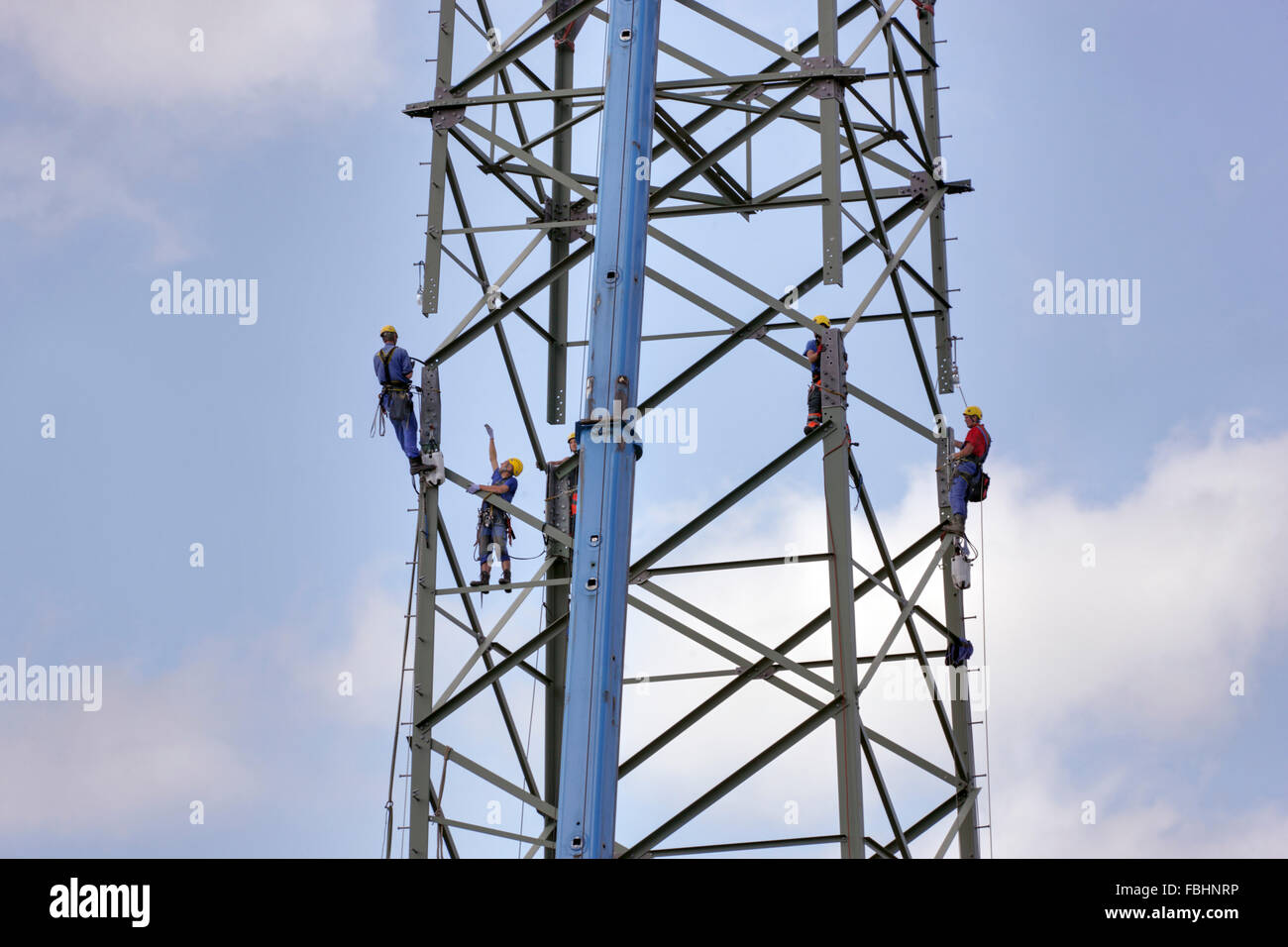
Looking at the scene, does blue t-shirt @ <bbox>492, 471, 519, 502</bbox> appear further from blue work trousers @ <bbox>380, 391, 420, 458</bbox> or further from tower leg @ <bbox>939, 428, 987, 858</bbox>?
tower leg @ <bbox>939, 428, 987, 858</bbox>

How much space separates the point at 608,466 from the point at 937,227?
9.45m

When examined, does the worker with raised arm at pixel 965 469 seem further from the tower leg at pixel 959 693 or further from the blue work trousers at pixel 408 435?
the blue work trousers at pixel 408 435

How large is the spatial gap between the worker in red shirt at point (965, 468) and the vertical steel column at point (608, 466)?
6.17m

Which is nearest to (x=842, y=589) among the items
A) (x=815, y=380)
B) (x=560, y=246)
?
(x=815, y=380)

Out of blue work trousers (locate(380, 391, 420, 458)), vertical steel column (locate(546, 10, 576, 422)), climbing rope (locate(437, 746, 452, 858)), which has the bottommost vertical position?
climbing rope (locate(437, 746, 452, 858))

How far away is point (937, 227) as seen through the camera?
29.4m

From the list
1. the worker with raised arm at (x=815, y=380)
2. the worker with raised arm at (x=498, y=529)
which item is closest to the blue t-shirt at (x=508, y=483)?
the worker with raised arm at (x=498, y=529)

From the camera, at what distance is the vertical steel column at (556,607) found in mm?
27766

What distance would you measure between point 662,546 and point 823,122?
5.85 meters

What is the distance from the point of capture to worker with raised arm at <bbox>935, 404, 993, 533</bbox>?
27203 millimetres

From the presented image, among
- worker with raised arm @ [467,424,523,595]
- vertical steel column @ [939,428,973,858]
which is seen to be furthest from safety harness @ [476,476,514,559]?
vertical steel column @ [939,428,973,858]

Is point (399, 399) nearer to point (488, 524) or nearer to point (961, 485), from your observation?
point (488, 524)

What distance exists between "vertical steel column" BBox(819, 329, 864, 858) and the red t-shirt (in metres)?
3.22
